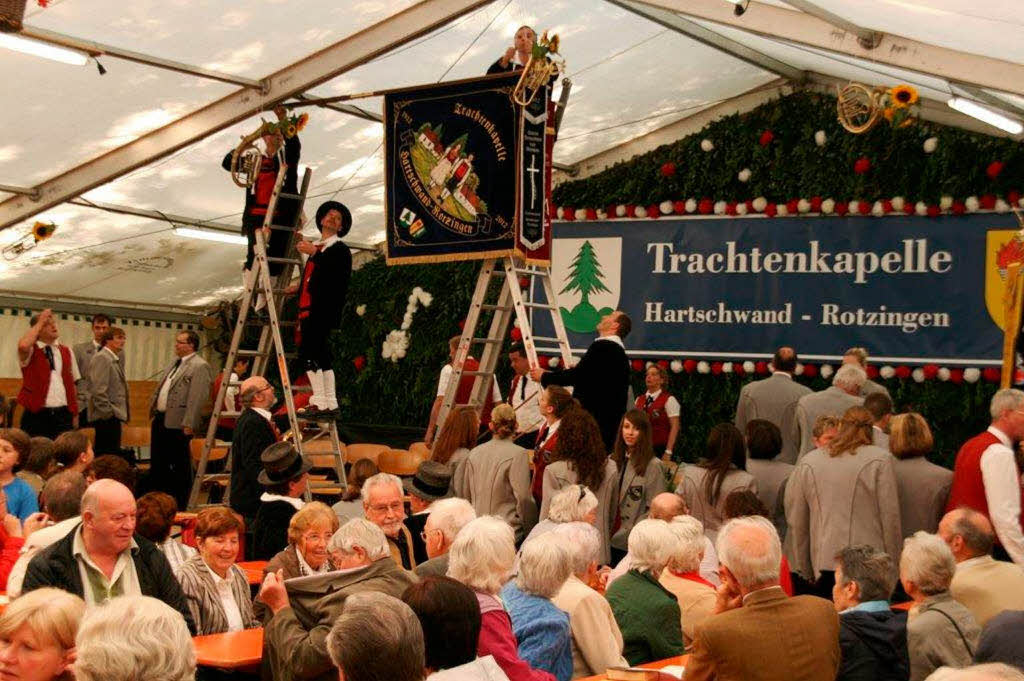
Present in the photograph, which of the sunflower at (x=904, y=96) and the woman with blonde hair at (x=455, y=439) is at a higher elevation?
the sunflower at (x=904, y=96)

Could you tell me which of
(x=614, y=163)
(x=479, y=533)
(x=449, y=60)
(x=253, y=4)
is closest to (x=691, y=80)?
(x=614, y=163)

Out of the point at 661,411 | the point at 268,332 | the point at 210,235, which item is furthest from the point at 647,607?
the point at 210,235

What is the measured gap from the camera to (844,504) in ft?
22.7

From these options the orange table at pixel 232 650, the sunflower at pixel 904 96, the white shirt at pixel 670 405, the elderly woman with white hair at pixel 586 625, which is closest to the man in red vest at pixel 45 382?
the white shirt at pixel 670 405

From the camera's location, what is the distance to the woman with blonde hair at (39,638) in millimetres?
3244

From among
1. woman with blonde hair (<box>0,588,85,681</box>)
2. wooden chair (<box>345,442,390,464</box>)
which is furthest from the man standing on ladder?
woman with blonde hair (<box>0,588,85,681</box>)

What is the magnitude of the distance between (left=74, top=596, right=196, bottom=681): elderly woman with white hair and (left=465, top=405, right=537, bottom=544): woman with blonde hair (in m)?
4.72

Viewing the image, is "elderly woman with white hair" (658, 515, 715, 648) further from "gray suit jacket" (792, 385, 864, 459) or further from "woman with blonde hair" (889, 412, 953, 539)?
"gray suit jacket" (792, 385, 864, 459)

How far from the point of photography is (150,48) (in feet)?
29.5

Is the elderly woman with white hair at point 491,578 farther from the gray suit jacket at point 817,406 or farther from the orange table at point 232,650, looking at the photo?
the gray suit jacket at point 817,406

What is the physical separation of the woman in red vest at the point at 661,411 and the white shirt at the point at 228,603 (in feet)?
20.6

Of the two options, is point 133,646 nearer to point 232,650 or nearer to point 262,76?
point 232,650

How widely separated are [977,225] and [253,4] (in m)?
6.43

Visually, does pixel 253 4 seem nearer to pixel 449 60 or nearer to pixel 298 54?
pixel 298 54
